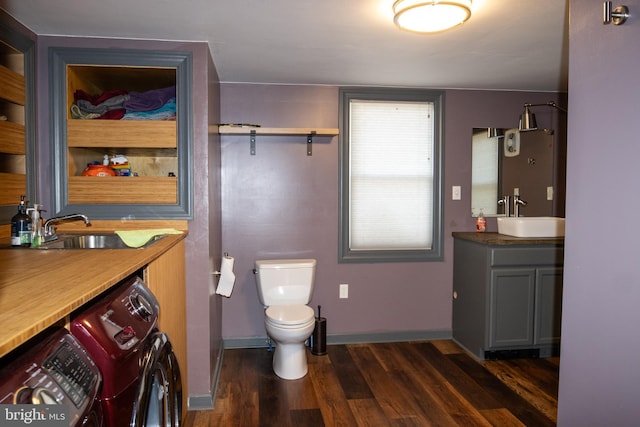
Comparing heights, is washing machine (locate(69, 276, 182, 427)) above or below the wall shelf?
below

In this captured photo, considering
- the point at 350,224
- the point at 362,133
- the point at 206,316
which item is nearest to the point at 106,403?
the point at 206,316

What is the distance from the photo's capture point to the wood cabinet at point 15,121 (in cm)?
193

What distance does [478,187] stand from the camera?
3.40 meters

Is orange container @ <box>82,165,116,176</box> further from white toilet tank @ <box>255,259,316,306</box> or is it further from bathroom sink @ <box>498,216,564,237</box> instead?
bathroom sink @ <box>498,216,564,237</box>

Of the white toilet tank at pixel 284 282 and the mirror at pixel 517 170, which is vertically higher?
the mirror at pixel 517 170

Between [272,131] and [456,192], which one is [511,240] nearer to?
[456,192]

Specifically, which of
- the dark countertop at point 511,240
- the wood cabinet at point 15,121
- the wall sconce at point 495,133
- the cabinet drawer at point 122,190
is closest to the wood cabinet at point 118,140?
the cabinet drawer at point 122,190

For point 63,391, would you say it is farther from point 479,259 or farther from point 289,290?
point 479,259

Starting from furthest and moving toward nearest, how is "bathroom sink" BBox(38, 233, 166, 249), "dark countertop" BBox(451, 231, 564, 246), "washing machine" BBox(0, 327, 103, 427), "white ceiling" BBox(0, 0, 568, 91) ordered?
"dark countertop" BBox(451, 231, 564, 246) → "bathroom sink" BBox(38, 233, 166, 249) → "white ceiling" BBox(0, 0, 568, 91) → "washing machine" BBox(0, 327, 103, 427)

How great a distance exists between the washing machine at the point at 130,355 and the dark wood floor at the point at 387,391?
0.92m

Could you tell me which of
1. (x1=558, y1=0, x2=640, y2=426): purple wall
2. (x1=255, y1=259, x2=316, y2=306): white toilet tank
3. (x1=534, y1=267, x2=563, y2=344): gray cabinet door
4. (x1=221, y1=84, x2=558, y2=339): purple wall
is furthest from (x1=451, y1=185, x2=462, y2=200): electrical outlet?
(x1=558, y1=0, x2=640, y2=426): purple wall

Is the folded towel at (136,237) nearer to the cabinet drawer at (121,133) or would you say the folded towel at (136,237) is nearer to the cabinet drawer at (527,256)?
the cabinet drawer at (121,133)

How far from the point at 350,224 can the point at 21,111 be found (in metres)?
2.27

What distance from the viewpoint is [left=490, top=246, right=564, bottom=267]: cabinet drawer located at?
2820 mm
